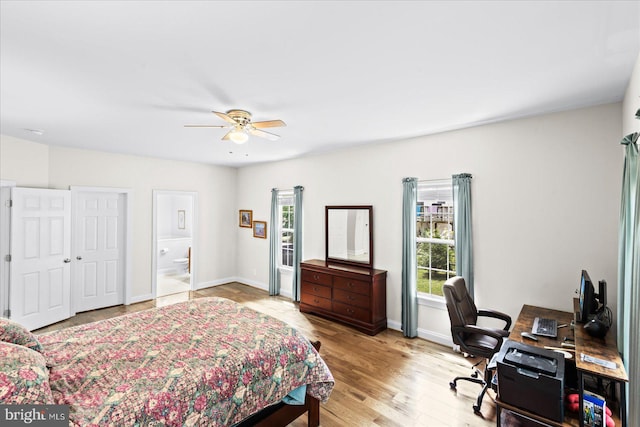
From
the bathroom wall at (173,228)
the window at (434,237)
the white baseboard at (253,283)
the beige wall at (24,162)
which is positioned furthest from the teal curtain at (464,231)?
the bathroom wall at (173,228)

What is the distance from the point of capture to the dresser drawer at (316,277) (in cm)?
450

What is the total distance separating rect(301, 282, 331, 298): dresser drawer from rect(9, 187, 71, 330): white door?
3.65m

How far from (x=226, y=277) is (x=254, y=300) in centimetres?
157

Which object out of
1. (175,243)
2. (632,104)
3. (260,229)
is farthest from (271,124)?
(175,243)

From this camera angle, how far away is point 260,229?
6.32m

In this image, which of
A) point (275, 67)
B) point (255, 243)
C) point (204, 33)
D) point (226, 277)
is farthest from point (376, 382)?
point (226, 277)

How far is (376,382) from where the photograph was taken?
112 inches

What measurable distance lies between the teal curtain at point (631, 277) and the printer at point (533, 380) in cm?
32

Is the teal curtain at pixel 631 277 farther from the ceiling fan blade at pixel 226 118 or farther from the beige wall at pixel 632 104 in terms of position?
the ceiling fan blade at pixel 226 118

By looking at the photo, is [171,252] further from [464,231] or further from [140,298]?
[464,231]

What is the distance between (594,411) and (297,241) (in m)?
4.24

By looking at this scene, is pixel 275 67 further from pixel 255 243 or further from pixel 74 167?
pixel 255 243

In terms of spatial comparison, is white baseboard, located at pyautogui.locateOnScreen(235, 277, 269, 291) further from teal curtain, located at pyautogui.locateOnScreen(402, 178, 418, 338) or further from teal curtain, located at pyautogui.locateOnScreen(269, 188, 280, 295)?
teal curtain, located at pyautogui.locateOnScreen(402, 178, 418, 338)

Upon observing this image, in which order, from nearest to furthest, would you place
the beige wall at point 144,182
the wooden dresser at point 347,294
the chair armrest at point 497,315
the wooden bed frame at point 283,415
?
the wooden bed frame at point 283,415, the chair armrest at point 497,315, the wooden dresser at point 347,294, the beige wall at point 144,182
